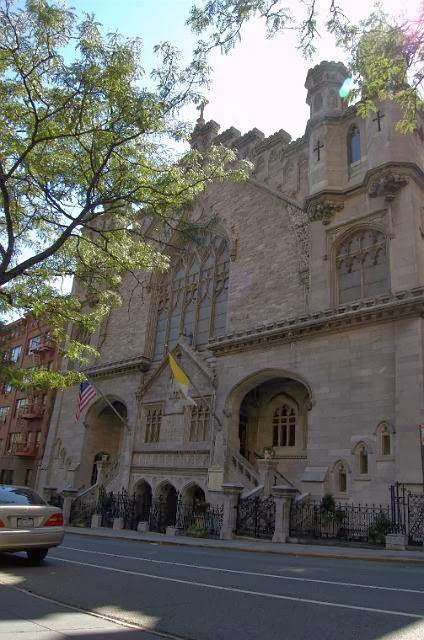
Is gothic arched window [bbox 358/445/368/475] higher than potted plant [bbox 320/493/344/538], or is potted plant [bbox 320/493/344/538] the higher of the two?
gothic arched window [bbox 358/445/368/475]

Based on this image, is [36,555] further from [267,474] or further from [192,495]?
[192,495]

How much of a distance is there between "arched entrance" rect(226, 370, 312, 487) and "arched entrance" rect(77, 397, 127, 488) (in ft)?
29.3

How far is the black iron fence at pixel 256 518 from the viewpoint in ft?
58.4

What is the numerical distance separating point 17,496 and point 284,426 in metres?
15.9

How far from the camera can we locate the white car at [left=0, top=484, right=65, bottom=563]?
8734 millimetres

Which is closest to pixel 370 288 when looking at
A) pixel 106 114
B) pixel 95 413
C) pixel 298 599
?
pixel 106 114

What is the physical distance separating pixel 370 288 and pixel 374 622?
17.3 meters

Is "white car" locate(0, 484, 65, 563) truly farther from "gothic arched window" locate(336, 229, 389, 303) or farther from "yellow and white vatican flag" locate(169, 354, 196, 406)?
"gothic arched window" locate(336, 229, 389, 303)

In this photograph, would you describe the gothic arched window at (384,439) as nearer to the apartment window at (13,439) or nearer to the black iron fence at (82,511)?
the black iron fence at (82,511)

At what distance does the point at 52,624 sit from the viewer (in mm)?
5129

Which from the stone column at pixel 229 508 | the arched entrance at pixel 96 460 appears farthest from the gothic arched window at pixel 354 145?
the arched entrance at pixel 96 460

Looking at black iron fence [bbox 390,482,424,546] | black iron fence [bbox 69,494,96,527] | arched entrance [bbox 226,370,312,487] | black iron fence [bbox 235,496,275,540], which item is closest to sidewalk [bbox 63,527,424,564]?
black iron fence [bbox 235,496,275,540]

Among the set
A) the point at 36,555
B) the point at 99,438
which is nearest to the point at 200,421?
the point at 99,438

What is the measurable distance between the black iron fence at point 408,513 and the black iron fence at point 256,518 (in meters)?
4.17
